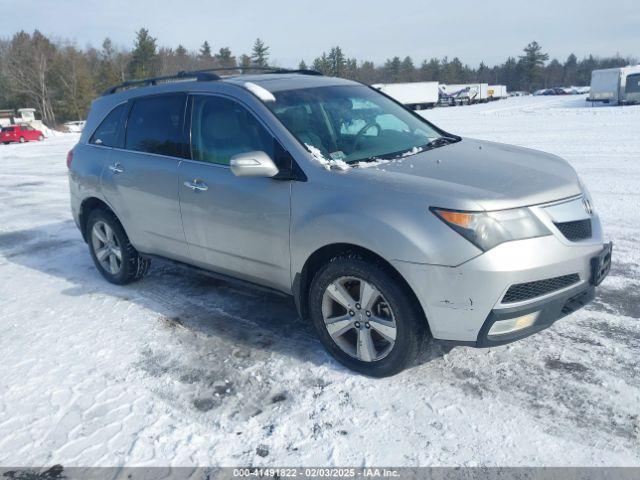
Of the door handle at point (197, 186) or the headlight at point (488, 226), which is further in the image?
the door handle at point (197, 186)

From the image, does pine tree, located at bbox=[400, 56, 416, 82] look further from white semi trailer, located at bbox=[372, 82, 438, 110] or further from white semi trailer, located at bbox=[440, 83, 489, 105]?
white semi trailer, located at bbox=[372, 82, 438, 110]

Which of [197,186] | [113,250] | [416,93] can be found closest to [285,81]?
[197,186]

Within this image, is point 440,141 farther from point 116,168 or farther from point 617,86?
point 617,86

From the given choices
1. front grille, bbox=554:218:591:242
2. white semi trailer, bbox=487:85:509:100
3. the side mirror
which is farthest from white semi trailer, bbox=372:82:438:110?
front grille, bbox=554:218:591:242

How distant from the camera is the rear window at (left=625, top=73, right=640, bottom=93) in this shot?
35.8 m

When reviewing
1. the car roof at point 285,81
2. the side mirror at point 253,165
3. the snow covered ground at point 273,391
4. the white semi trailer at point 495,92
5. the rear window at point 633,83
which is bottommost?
the snow covered ground at point 273,391

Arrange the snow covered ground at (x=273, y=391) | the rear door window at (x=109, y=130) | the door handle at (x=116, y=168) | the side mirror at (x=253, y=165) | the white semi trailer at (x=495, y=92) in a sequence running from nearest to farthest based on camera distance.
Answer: the snow covered ground at (x=273, y=391), the side mirror at (x=253, y=165), the door handle at (x=116, y=168), the rear door window at (x=109, y=130), the white semi trailer at (x=495, y=92)

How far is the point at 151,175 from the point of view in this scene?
4.46 metres

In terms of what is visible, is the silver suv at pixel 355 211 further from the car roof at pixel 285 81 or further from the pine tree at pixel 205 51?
the pine tree at pixel 205 51

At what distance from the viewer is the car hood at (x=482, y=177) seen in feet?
9.50

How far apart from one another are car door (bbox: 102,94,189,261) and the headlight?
2.37m

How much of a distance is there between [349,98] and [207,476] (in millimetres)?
2968

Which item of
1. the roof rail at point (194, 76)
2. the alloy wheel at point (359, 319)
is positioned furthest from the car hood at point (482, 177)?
the roof rail at point (194, 76)

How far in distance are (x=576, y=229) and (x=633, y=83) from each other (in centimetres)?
4011
